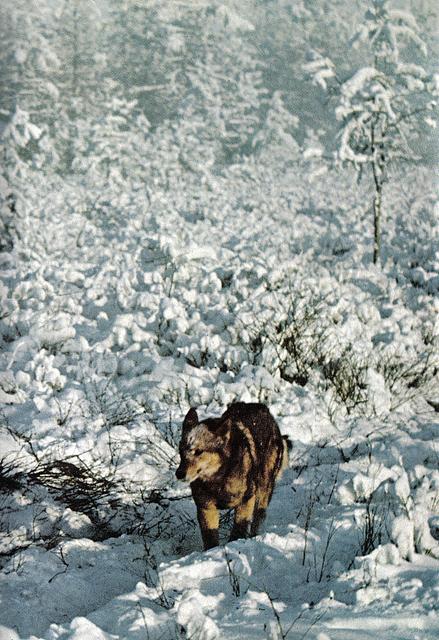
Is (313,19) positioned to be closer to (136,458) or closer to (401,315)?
(401,315)

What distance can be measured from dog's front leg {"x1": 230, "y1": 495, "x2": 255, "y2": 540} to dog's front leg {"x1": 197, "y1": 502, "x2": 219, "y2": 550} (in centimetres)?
15

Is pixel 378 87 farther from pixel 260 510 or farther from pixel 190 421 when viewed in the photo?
pixel 190 421

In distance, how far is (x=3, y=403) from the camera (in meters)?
5.71

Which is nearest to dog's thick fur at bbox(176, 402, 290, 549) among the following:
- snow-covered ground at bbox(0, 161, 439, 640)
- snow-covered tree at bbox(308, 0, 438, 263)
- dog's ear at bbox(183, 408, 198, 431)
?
dog's ear at bbox(183, 408, 198, 431)

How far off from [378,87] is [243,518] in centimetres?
1063

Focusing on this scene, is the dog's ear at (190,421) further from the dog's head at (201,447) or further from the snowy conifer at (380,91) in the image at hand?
the snowy conifer at (380,91)

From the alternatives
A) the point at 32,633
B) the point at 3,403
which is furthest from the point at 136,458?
the point at 32,633

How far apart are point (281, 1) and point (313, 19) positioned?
3.18 metres

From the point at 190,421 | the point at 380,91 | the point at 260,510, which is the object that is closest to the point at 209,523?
the point at 260,510

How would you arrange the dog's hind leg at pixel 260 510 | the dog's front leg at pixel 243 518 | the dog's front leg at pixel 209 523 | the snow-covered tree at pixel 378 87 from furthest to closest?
1. the snow-covered tree at pixel 378 87
2. the dog's hind leg at pixel 260 510
3. the dog's front leg at pixel 243 518
4. the dog's front leg at pixel 209 523

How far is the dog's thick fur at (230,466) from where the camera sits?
2.93m

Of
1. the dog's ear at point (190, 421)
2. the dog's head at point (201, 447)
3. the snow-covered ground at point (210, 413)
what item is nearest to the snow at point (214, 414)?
the snow-covered ground at point (210, 413)

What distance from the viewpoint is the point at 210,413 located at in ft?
19.3

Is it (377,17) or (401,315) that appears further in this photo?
(377,17)
